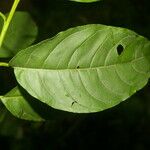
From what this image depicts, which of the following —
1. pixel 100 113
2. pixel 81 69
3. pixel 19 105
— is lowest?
pixel 100 113

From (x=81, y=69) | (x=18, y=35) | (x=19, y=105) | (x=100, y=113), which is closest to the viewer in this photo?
(x=81, y=69)

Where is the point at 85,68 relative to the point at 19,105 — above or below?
above

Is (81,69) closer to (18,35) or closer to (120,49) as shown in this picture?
(120,49)

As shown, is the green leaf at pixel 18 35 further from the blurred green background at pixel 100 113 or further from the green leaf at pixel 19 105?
the blurred green background at pixel 100 113

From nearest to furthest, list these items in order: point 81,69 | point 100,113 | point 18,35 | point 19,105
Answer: point 81,69 → point 19,105 → point 18,35 → point 100,113

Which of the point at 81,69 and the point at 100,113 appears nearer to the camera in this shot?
the point at 81,69

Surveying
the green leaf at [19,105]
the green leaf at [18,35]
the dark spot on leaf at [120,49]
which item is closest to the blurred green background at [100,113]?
the green leaf at [18,35]

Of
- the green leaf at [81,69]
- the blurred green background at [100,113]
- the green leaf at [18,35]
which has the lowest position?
the blurred green background at [100,113]

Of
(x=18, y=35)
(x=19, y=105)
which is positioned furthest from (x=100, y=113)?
(x=19, y=105)
